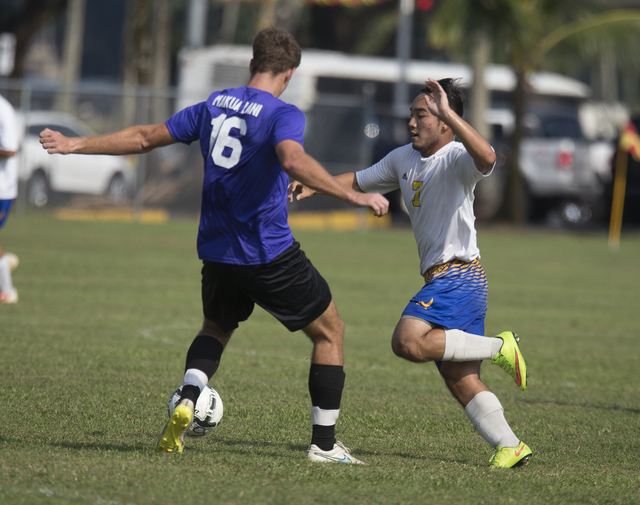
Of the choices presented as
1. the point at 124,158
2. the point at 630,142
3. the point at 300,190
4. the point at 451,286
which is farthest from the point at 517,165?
the point at 451,286

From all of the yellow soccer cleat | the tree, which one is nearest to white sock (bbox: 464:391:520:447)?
the yellow soccer cleat

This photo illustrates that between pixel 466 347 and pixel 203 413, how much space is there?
4.62 feet

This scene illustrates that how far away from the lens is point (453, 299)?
15.5 ft

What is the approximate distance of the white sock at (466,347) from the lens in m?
4.63

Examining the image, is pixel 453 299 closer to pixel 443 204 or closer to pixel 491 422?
pixel 443 204

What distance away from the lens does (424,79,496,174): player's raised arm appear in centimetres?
436

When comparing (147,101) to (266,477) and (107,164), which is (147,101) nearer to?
(107,164)

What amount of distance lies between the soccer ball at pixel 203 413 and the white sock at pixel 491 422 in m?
1.36

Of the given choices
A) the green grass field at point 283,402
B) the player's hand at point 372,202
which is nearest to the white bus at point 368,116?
the green grass field at point 283,402

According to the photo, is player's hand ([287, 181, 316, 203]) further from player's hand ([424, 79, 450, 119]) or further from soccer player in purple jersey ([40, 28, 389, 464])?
player's hand ([424, 79, 450, 119])

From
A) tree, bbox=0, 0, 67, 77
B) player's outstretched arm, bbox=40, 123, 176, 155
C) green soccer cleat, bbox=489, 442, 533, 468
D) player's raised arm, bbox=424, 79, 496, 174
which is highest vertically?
tree, bbox=0, 0, 67, 77

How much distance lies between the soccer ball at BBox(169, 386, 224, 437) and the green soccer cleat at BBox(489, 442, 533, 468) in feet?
4.80

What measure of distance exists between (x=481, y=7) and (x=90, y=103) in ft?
31.8

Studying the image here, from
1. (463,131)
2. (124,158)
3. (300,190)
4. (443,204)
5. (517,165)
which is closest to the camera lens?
(463,131)
